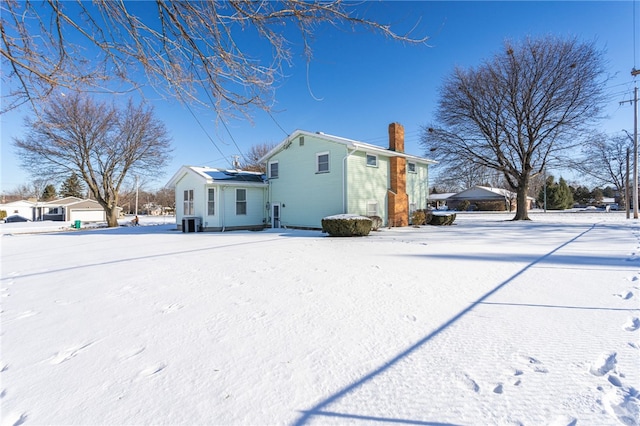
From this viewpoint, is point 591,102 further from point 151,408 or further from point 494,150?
point 151,408

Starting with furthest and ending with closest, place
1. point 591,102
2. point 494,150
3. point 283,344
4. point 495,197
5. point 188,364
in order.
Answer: point 495,197, point 494,150, point 591,102, point 283,344, point 188,364

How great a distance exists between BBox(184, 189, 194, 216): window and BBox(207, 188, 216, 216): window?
1623mm

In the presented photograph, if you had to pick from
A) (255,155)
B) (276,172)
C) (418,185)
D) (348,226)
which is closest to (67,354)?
(348,226)

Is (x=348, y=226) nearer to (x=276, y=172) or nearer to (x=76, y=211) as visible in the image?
(x=276, y=172)

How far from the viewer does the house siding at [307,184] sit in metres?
16.4

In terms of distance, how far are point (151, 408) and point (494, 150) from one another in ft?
87.8

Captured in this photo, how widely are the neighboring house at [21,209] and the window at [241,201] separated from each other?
156 ft

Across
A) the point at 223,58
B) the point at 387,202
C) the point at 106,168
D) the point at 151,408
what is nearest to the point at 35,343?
the point at 151,408

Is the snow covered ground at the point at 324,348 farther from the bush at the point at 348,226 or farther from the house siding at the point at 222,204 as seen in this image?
the house siding at the point at 222,204

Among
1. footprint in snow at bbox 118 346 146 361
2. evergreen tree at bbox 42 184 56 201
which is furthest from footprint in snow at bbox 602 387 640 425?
evergreen tree at bbox 42 184 56 201

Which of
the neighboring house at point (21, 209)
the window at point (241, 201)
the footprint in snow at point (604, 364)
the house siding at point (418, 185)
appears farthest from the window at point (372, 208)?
the neighboring house at point (21, 209)

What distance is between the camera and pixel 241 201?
61.9 ft

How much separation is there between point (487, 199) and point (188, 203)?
49.1 metres

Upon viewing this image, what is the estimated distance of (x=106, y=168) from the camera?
24.2 m
